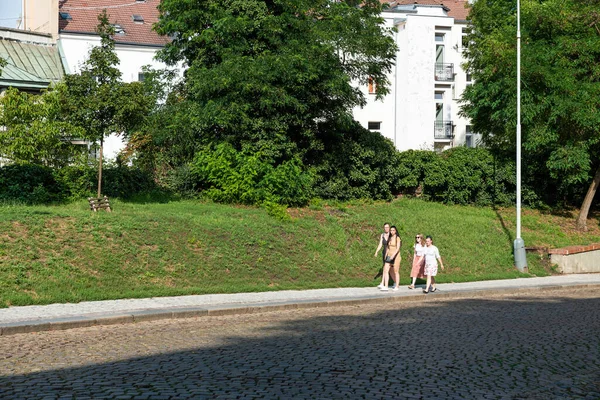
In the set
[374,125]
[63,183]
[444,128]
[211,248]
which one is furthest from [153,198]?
[444,128]

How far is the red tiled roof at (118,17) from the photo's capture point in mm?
46791

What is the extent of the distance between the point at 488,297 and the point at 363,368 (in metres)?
12.0

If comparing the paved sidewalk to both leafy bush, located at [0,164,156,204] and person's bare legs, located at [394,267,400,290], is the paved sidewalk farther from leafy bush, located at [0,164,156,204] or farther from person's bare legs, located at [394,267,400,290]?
leafy bush, located at [0,164,156,204]

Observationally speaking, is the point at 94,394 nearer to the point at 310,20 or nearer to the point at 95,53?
the point at 95,53

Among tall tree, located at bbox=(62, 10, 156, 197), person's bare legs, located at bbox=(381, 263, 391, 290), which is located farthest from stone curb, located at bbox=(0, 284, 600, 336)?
tall tree, located at bbox=(62, 10, 156, 197)

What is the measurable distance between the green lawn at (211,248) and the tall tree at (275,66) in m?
3.26

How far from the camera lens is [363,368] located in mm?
9711

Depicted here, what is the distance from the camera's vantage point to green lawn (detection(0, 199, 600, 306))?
18031mm

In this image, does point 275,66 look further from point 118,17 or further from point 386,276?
point 118,17

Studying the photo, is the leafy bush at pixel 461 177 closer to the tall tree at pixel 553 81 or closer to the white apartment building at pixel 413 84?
the tall tree at pixel 553 81

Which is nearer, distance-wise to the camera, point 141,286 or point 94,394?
point 94,394

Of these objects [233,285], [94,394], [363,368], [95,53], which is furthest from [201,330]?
[95,53]

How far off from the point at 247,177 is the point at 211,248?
22.1ft

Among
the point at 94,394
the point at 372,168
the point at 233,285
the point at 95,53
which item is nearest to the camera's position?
the point at 94,394
